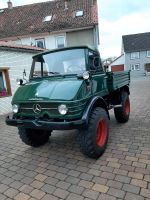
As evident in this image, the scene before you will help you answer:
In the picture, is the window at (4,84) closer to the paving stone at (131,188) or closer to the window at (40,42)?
the paving stone at (131,188)

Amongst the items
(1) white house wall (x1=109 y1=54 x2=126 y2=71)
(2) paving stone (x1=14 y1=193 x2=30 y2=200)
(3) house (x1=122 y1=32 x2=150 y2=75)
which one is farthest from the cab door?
(1) white house wall (x1=109 y1=54 x2=126 y2=71)

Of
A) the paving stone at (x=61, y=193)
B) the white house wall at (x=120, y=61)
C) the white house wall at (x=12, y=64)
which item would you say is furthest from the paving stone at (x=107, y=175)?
the white house wall at (x=120, y=61)

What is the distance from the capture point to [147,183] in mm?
3137

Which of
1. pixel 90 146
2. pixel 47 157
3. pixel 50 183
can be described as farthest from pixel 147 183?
pixel 47 157

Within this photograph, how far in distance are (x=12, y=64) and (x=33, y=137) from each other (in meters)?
5.90

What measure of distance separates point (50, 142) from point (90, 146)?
171cm

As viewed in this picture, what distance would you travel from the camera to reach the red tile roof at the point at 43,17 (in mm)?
18922

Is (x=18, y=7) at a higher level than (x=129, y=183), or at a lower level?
higher

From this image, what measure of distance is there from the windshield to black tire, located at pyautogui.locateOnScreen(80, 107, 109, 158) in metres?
0.98

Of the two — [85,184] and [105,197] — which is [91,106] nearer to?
[85,184]

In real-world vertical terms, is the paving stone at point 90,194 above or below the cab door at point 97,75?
below

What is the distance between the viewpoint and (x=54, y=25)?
19.4 meters

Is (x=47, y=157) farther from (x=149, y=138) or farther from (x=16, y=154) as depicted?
(x=149, y=138)

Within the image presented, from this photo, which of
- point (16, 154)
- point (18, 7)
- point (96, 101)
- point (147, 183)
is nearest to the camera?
point (147, 183)
